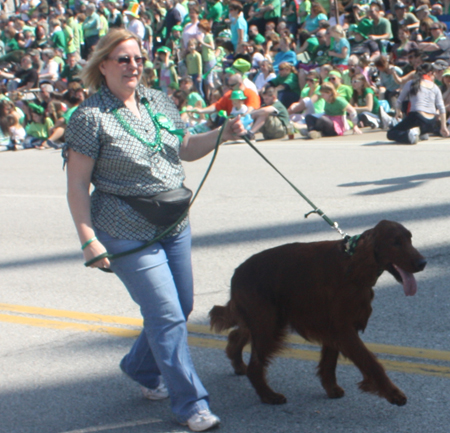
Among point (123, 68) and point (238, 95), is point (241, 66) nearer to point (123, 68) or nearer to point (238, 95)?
point (238, 95)

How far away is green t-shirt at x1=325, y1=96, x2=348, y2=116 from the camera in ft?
43.6

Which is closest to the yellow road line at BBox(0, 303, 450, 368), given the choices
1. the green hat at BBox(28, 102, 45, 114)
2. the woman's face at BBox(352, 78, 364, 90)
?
the woman's face at BBox(352, 78, 364, 90)

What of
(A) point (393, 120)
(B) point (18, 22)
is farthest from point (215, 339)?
(B) point (18, 22)

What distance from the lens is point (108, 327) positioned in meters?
4.75

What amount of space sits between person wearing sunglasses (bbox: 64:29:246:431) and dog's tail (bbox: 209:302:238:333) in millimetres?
418

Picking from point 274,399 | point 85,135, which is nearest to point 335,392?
point 274,399

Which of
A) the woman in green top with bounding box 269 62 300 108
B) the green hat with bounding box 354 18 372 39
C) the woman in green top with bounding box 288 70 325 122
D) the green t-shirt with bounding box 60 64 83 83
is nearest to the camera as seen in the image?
the woman in green top with bounding box 288 70 325 122

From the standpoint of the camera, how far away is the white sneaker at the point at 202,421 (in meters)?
3.20

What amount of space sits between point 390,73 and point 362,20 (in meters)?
3.46

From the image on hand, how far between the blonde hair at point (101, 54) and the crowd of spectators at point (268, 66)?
5591 mm

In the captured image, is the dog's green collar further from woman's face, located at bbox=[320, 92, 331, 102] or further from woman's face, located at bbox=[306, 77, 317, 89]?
woman's face, located at bbox=[306, 77, 317, 89]

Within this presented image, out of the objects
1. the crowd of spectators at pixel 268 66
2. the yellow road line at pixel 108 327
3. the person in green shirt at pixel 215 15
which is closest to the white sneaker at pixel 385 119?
the crowd of spectators at pixel 268 66

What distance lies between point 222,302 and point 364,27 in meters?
13.8

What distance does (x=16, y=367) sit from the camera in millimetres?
4230
